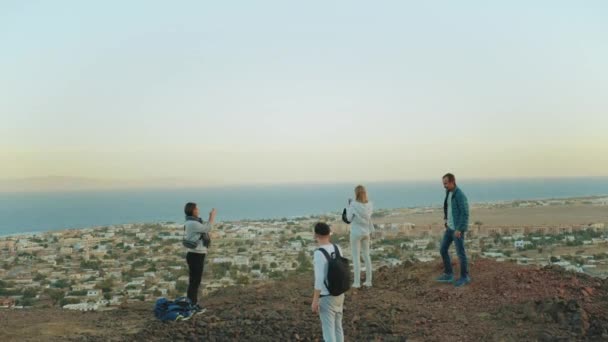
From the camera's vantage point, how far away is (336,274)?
17.5 feet

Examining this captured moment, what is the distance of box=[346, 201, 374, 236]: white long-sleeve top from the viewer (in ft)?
29.5

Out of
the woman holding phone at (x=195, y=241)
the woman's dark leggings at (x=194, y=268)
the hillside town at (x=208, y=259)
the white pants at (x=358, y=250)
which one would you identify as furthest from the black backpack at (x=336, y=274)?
A: the hillside town at (x=208, y=259)

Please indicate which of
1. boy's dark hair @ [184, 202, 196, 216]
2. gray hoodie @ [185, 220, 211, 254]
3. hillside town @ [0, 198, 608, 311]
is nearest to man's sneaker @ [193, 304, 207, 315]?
gray hoodie @ [185, 220, 211, 254]

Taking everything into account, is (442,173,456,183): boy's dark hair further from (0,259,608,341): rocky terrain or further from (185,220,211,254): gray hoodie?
(185,220,211,254): gray hoodie

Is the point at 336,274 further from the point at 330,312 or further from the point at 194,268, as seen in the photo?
the point at 194,268

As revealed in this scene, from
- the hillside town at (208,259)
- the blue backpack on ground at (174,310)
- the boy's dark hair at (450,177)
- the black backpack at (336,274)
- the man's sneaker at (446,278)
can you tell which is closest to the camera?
the black backpack at (336,274)

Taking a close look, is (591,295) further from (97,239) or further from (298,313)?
(97,239)

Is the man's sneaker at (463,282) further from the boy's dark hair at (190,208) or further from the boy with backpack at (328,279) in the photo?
the boy's dark hair at (190,208)

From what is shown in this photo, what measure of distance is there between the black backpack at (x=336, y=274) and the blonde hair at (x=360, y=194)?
12.1 feet

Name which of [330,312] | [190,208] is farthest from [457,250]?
[190,208]

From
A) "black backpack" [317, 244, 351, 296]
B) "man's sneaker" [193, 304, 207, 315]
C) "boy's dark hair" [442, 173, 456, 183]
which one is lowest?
"man's sneaker" [193, 304, 207, 315]

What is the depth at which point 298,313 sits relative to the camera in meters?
7.91

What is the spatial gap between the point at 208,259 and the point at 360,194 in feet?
41.8

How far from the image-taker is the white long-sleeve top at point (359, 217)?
29.5 feet
